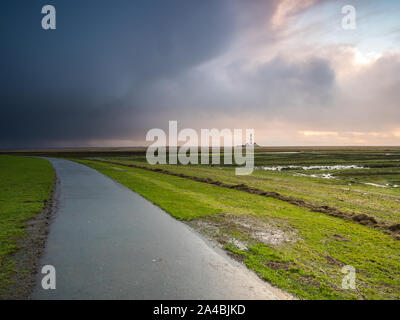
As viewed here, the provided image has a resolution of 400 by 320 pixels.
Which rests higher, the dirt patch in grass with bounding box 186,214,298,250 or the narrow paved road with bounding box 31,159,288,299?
the narrow paved road with bounding box 31,159,288,299

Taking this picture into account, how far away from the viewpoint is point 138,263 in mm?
7988

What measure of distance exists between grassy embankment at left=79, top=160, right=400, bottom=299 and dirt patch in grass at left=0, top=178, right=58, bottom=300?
655 centimetres

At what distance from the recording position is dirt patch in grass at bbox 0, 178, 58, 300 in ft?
20.5

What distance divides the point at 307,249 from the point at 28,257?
1036 centimetres

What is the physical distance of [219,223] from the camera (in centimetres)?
1331

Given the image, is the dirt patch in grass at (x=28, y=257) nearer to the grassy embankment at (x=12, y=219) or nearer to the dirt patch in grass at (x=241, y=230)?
the grassy embankment at (x=12, y=219)

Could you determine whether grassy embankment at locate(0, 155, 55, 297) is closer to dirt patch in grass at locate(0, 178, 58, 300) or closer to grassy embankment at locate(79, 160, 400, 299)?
dirt patch in grass at locate(0, 178, 58, 300)

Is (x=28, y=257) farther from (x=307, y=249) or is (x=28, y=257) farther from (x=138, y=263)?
(x=307, y=249)

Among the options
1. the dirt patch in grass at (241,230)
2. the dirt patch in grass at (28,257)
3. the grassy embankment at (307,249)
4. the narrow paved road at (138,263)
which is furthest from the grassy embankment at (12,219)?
the grassy embankment at (307,249)

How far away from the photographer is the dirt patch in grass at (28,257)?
6.25 meters

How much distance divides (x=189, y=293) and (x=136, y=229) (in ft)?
20.5

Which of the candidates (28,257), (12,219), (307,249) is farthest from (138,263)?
(12,219)

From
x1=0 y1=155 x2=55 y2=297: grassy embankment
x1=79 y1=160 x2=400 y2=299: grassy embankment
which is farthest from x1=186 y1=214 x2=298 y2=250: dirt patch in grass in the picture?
x1=0 y1=155 x2=55 y2=297: grassy embankment
